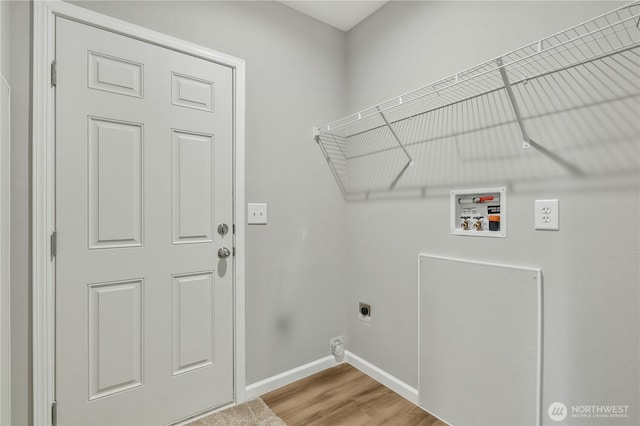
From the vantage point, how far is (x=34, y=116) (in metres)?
1.29

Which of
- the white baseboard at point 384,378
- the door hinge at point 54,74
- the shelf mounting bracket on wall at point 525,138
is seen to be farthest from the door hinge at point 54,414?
the shelf mounting bracket on wall at point 525,138

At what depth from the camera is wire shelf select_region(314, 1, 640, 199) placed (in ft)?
3.60

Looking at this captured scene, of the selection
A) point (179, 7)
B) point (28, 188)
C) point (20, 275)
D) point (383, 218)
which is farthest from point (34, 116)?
point (383, 218)

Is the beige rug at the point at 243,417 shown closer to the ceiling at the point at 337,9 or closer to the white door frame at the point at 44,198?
the white door frame at the point at 44,198

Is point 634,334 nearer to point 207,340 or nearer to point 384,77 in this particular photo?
point 384,77

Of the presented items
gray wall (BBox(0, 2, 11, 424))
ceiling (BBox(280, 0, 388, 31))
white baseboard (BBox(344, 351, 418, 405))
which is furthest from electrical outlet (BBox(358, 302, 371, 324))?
ceiling (BBox(280, 0, 388, 31))

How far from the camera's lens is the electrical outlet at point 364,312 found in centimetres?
214

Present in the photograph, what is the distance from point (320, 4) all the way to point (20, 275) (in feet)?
7.09

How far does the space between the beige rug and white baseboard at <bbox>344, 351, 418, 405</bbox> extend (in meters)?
0.70

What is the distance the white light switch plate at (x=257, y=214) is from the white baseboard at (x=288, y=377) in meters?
0.99

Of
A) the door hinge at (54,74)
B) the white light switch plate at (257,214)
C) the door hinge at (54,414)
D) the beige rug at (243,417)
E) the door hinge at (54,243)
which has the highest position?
the door hinge at (54,74)

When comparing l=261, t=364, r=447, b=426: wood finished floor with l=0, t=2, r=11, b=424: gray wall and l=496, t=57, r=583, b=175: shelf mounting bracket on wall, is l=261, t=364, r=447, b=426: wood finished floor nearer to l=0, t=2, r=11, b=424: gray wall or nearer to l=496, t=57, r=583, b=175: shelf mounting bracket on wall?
l=0, t=2, r=11, b=424: gray wall

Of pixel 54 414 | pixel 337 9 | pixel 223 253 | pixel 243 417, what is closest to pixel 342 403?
pixel 243 417

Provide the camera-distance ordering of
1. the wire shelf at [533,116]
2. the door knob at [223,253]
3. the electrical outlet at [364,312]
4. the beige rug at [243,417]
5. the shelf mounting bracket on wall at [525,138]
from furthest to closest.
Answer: the electrical outlet at [364,312] → the door knob at [223,253] → the beige rug at [243,417] → the shelf mounting bracket on wall at [525,138] → the wire shelf at [533,116]
